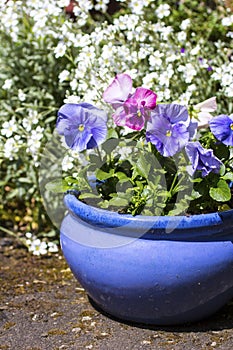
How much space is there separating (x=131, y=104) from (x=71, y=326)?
92 centimetres

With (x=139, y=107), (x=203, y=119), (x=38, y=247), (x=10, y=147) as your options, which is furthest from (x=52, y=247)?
(x=139, y=107)

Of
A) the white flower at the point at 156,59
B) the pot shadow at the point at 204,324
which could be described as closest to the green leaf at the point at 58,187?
the pot shadow at the point at 204,324

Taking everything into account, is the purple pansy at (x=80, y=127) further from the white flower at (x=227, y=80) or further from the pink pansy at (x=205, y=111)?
the white flower at (x=227, y=80)

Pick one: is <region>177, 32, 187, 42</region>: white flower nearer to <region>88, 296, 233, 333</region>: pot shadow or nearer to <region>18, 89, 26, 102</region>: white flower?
<region>18, 89, 26, 102</region>: white flower

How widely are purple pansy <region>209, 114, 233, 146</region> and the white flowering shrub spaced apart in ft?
2.21

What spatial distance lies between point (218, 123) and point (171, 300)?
66 cm

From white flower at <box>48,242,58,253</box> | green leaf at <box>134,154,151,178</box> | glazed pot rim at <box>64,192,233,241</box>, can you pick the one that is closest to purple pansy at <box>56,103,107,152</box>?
green leaf at <box>134,154,151,178</box>

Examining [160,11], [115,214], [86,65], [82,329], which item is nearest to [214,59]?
[160,11]

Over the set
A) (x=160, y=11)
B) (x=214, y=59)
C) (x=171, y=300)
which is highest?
(x=160, y=11)

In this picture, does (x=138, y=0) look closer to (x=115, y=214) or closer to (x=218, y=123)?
(x=218, y=123)

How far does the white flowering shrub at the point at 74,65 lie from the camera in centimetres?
318

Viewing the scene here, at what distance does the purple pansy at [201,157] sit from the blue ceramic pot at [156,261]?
166 millimetres

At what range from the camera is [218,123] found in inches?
96.7

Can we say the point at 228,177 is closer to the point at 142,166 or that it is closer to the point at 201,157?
the point at 201,157
